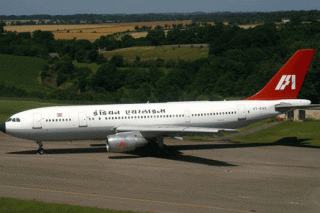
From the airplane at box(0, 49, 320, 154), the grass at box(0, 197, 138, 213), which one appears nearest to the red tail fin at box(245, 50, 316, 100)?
the airplane at box(0, 49, 320, 154)

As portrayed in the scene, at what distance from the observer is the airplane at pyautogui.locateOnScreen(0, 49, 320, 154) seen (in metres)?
37.3

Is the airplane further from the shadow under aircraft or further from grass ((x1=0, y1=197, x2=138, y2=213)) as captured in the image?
grass ((x1=0, y1=197, x2=138, y2=213))

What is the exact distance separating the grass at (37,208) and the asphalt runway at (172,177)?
1051 mm

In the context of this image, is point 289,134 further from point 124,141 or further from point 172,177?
point 172,177

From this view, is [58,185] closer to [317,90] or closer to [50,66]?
[317,90]

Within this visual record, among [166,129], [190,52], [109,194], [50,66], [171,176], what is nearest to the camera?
[109,194]

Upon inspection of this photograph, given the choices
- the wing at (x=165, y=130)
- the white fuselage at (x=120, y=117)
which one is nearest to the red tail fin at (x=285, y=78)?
the white fuselage at (x=120, y=117)

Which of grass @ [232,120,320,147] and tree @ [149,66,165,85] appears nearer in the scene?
grass @ [232,120,320,147]

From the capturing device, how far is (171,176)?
31.4 m

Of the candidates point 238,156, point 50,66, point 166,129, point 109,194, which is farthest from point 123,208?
point 50,66

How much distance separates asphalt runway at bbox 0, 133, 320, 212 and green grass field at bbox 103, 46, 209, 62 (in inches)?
4944

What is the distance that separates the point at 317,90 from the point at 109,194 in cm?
A: 6825

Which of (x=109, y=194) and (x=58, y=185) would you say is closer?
(x=109, y=194)

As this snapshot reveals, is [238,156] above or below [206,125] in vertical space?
below
